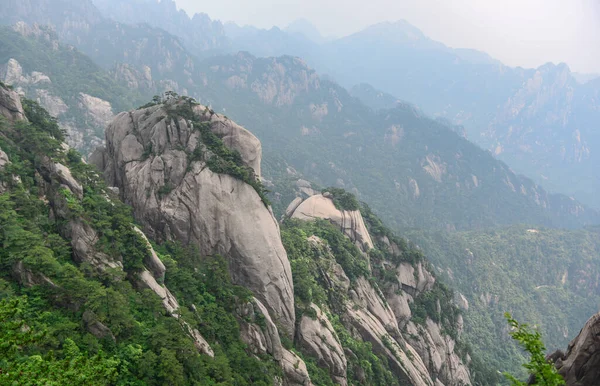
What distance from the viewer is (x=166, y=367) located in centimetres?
1891

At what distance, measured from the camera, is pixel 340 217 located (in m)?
54.1

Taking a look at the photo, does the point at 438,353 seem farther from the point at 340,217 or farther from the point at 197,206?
the point at 197,206

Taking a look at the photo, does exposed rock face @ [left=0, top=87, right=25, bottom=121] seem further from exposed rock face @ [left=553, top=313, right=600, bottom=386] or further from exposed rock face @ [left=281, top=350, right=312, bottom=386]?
exposed rock face @ [left=553, top=313, right=600, bottom=386]

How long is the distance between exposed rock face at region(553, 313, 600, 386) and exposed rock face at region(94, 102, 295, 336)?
801 inches

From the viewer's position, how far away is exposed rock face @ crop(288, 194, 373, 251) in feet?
176

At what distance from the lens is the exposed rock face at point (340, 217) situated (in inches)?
2115

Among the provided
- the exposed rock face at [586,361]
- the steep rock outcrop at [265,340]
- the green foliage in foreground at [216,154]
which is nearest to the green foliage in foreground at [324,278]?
the steep rock outcrop at [265,340]

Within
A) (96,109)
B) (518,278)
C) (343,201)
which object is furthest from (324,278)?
(518,278)

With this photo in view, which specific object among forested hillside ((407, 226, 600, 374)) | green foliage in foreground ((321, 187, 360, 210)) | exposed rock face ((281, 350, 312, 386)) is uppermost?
green foliage in foreground ((321, 187, 360, 210))

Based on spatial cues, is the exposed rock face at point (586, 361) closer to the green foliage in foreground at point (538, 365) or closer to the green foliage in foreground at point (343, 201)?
the green foliage in foreground at point (538, 365)

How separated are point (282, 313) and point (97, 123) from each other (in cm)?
10599

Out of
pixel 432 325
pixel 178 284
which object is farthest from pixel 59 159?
pixel 432 325

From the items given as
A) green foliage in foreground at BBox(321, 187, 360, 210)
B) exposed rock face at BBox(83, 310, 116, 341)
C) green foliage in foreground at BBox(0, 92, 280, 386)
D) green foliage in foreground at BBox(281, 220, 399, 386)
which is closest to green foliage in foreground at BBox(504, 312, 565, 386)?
green foliage in foreground at BBox(0, 92, 280, 386)

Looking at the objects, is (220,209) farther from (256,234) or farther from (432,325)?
(432,325)
